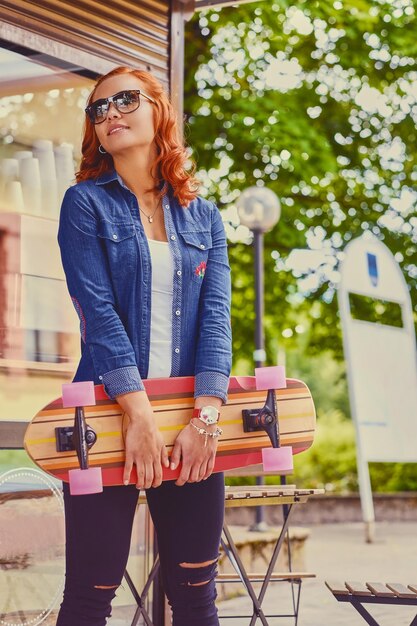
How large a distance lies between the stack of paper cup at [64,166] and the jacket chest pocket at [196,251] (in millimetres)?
2102

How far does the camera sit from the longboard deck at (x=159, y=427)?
2.48 m

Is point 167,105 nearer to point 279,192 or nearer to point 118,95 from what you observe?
point 118,95

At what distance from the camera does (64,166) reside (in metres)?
4.78

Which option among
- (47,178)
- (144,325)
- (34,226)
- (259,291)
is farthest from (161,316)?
(259,291)

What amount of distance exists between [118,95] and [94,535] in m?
1.15

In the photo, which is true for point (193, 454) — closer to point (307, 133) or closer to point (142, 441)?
point (142, 441)

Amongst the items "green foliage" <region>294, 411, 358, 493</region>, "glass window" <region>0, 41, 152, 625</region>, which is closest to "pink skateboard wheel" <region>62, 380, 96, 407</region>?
"glass window" <region>0, 41, 152, 625</region>

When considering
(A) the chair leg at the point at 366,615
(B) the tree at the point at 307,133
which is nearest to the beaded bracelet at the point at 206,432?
(A) the chair leg at the point at 366,615

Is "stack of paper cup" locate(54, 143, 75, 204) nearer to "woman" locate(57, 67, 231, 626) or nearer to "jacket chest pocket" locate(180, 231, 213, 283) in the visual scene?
"woman" locate(57, 67, 231, 626)

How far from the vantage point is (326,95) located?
494 inches

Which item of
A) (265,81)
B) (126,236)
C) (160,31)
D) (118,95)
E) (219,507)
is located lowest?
(219,507)

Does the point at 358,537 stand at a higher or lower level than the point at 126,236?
lower

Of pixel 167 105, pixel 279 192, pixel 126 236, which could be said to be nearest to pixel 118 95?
pixel 167 105

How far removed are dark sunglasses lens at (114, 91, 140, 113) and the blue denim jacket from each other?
0.17m
